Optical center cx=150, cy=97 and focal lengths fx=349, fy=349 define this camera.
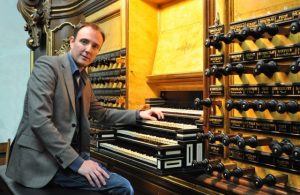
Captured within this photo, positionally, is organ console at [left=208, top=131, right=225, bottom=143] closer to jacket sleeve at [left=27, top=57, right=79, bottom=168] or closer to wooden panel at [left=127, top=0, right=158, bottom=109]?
jacket sleeve at [left=27, top=57, right=79, bottom=168]

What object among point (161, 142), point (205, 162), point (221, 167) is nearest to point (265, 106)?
point (221, 167)

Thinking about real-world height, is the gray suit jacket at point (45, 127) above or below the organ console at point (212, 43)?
below

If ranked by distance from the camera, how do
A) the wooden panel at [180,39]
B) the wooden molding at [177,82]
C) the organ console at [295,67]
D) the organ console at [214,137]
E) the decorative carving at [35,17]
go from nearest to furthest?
the organ console at [295,67], the organ console at [214,137], the wooden molding at [177,82], the wooden panel at [180,39], the decorative carving at [35,17]

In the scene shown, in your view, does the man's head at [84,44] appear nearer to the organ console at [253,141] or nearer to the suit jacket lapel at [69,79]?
the suit jacket lapel at [69,79]

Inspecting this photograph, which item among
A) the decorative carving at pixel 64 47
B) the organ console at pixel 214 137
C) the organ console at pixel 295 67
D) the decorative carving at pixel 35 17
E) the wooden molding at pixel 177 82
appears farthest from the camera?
the decorative carving at pixel 35 17

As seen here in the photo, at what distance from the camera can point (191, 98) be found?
10.4 feet

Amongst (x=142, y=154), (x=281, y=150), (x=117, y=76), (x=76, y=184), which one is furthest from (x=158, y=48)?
(x=281, y=150)

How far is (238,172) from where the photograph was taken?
6.45 ft

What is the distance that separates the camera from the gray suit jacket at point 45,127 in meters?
2.17

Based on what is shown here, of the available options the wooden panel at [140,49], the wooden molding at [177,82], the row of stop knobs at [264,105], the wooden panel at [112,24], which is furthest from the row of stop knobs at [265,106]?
the wooden panel at [112,24]

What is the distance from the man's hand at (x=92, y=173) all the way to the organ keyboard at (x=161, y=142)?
0.40 meters

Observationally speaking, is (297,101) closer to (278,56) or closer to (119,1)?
(278,56)

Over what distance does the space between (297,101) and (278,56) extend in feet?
0.85

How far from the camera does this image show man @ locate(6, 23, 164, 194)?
2174 mm
